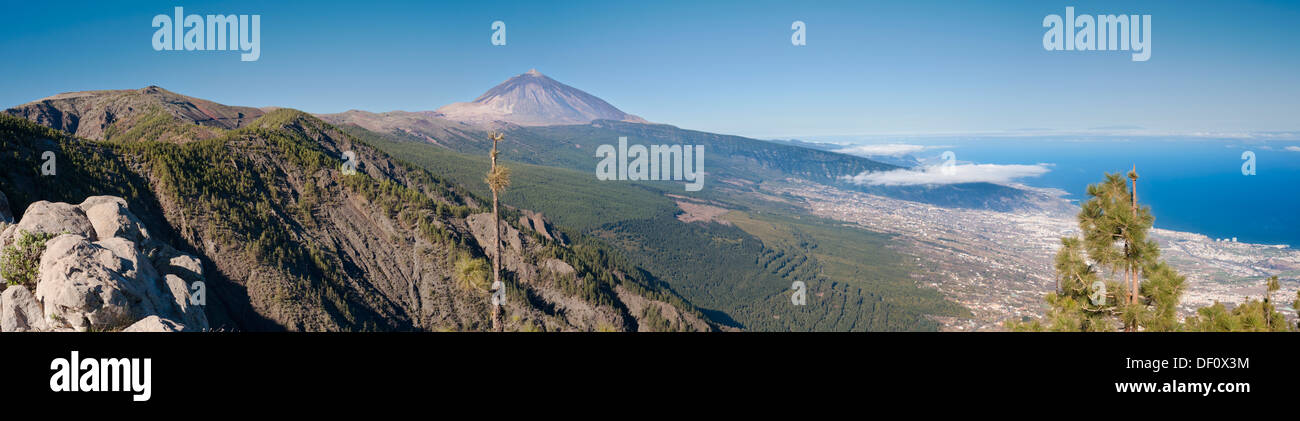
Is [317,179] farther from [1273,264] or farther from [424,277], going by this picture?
[1273,264]

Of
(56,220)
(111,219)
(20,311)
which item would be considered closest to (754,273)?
(111,219)

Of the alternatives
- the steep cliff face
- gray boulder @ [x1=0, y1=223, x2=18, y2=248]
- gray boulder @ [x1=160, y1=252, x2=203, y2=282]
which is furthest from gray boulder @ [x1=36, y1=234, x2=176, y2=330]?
gray boulder @ [x1=160, y1=252, x2=203, y2=282]

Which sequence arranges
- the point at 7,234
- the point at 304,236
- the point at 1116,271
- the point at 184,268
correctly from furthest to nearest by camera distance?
the point at 304,236 < the point at 184,268 < the point at 7,234 < the point at 1116,271

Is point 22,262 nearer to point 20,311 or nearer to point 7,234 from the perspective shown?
point 20,311

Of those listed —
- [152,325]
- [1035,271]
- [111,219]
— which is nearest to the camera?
[152,325]

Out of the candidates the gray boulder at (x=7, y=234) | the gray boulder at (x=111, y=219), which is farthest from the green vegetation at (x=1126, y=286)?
the gray boulder at (x=111, y=219)

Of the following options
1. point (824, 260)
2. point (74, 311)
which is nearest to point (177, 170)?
point (74, 311)
